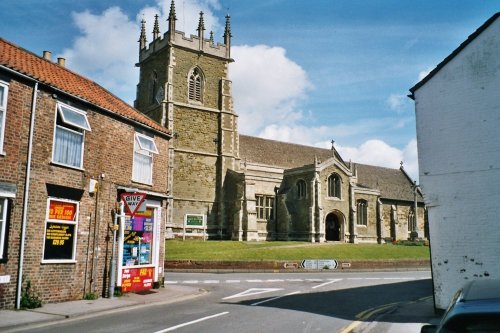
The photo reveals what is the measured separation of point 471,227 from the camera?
11664 mm

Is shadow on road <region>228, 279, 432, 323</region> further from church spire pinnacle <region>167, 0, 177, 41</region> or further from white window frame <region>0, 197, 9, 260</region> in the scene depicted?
church spire pinnacle <region>167, 0, 177, 41</region>

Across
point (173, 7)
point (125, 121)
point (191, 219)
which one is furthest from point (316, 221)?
point (125, 121)

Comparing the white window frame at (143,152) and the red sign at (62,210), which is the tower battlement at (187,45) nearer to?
the white window frame at (143,152)

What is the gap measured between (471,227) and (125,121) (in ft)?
38.5

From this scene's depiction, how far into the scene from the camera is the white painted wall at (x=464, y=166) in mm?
11539

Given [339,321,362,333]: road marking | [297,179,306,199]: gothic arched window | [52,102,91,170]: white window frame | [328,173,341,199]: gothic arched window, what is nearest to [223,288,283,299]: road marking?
[339,321,362,333]: road marking

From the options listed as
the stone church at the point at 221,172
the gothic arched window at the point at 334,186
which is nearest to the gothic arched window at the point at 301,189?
the stone church at the point at 221,172

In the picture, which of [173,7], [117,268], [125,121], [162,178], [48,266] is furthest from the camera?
[173,7]

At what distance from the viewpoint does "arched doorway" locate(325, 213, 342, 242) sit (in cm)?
4722

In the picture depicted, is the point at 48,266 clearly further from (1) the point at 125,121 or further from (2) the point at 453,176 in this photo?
(2) the point at 453,176

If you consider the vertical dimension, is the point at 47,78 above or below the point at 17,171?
above

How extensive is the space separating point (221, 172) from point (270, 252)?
14.9 m

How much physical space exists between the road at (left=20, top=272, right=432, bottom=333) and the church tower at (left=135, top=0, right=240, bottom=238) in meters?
22.9

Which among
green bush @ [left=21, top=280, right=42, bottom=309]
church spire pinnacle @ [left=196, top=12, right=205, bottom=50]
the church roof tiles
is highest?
church spire pinnacle @ [left=196, top=12, right=205, bottom=50]
